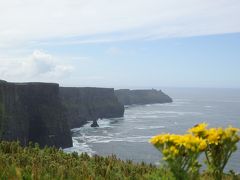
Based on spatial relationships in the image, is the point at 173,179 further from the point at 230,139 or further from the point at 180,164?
the point at 230,139

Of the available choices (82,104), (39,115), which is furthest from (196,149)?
(82,104)

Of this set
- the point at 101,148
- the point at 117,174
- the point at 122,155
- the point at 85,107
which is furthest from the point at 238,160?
the point at 85,107

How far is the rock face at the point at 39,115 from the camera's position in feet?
325

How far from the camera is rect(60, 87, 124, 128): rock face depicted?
532 feet

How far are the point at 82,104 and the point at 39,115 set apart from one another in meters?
67.7

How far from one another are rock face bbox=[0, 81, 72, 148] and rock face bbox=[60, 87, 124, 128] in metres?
43.1

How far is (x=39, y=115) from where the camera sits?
10962cm

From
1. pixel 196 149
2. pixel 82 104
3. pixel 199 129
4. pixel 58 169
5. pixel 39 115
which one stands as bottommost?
pixel 39 115

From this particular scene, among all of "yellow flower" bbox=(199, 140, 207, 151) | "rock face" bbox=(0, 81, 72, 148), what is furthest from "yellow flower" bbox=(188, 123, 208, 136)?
"rock face" bbox=(0, 81, 72, 148)

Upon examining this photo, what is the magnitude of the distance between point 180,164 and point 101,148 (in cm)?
9130

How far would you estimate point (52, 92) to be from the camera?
374 ft

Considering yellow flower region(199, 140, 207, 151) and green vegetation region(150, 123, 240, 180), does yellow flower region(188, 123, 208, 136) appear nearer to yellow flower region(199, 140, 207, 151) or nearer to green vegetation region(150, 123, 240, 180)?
green vegetation region(150, 123, 240, 180)

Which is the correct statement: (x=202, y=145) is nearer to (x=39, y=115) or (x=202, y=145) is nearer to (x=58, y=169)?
(x=58, y=169)

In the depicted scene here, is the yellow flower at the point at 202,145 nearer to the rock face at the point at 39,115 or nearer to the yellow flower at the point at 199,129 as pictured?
the yellow flower at the point at 199,129
